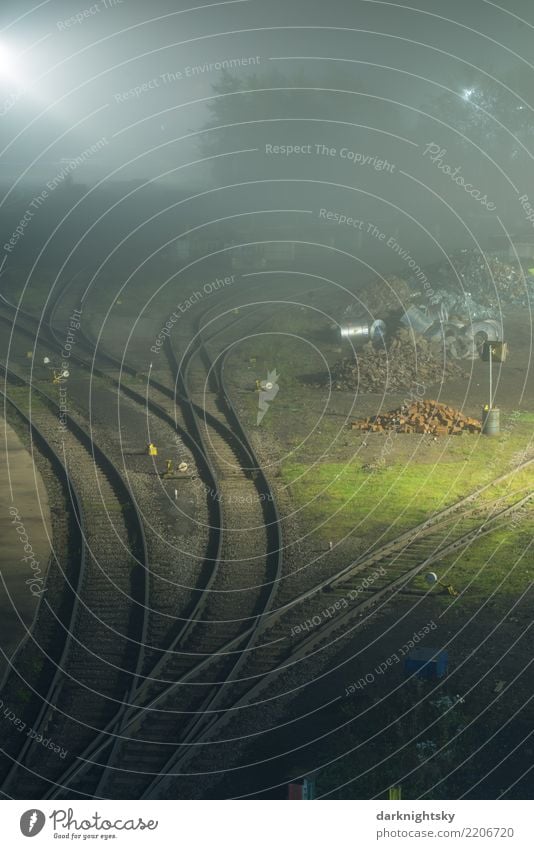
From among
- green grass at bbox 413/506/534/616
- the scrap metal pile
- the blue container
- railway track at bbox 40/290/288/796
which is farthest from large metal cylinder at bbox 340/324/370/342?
the blue container

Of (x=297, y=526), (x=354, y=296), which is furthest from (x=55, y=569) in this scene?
(x=354, y=296)

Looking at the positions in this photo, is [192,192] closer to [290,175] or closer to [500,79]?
[290,175]

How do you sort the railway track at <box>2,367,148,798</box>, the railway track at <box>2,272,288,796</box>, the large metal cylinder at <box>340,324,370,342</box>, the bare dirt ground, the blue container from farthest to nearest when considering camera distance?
the large metal cylinder at <box>340,324,370,342</box> < the bare dirt ground < the railway track at <box>2,272,288,796</box> < the blue container < the railway track at <box>2,367,148,798</box>

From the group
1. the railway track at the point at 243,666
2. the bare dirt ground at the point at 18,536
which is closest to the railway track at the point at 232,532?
the railway track at the point at 243,666

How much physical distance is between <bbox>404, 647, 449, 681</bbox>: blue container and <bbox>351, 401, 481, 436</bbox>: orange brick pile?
15.3 meters

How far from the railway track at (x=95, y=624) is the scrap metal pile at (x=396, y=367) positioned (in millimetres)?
11223

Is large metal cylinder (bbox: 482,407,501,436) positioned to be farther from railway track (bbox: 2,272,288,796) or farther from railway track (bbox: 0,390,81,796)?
railway track (bbox: 0,390,81,796)

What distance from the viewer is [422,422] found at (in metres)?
33.2

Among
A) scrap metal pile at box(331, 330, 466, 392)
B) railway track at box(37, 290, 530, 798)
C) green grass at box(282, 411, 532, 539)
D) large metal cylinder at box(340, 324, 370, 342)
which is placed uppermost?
large metal cylinder at box(340, 324, 370, 342)

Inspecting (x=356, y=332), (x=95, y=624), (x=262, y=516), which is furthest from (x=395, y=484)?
(x=356, y=332)

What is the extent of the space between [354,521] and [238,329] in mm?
22468

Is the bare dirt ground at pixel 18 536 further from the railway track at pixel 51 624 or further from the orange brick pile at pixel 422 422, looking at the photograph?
the orange brick pile at pixel 422 422

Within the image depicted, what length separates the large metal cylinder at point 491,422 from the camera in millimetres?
32906

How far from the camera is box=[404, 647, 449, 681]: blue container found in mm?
17922
